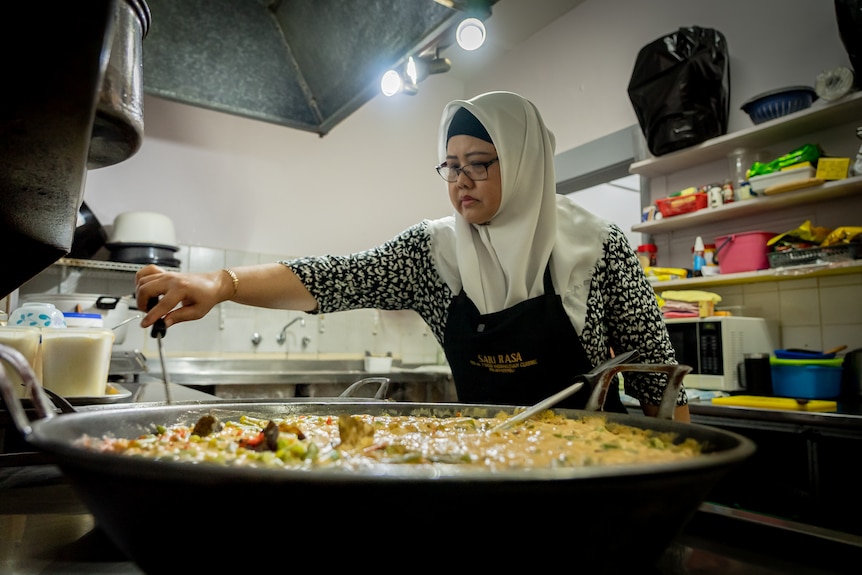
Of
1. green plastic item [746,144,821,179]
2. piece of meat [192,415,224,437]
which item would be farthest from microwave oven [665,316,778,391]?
piece of meat [192,415,224,437]

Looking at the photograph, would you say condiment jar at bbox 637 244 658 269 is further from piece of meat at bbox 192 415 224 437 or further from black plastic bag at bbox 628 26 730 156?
piece of meat at bbox 192 415 224 437

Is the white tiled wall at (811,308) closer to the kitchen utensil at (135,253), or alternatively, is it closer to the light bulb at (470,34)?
the light bulb at (470,34)

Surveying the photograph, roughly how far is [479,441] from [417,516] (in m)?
0.40

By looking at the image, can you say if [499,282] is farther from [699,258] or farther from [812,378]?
[699,258]

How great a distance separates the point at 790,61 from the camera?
10.5 ft

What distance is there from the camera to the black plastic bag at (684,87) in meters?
3.11

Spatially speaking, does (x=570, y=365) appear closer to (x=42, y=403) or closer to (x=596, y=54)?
(x=42, y=403)

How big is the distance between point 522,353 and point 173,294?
81 cm

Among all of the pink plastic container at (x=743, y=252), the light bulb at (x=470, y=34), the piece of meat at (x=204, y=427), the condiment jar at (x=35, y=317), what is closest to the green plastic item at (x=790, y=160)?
the pink plastic container at (x=743, y=252)

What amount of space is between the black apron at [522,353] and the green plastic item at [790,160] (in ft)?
7.22

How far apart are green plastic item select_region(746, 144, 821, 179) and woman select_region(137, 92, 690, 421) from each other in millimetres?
1903

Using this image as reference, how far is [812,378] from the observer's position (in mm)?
2553

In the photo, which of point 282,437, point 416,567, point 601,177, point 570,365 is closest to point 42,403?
point 282,437

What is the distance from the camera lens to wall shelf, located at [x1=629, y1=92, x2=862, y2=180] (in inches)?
108
